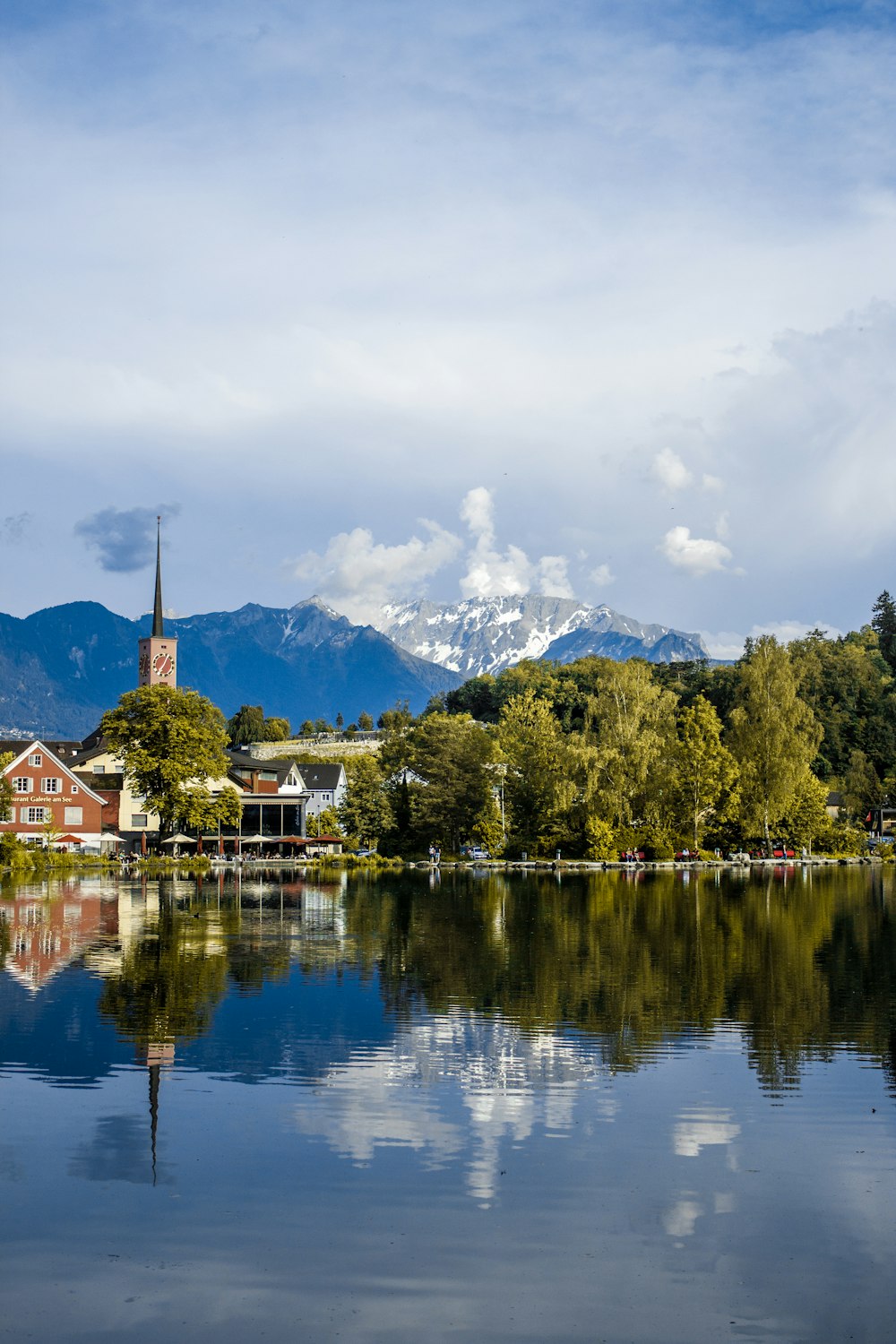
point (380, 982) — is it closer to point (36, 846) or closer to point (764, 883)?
point (764, 883)

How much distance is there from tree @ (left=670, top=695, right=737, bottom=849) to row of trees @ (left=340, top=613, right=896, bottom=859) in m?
0.10

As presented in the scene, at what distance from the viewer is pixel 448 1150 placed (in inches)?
597

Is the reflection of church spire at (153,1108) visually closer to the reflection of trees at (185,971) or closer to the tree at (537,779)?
the reflection of trees at (185,971)

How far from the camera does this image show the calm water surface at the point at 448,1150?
35.7 feet

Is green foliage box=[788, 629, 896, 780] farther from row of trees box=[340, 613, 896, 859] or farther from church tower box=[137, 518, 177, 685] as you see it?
church tower box=[137, 518, 177, 685]

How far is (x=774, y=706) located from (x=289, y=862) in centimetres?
3850

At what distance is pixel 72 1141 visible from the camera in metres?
15.5

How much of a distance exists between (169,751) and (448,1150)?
244 feet

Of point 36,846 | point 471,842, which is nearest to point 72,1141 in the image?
point 36,846

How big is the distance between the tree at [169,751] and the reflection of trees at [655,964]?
3088cm

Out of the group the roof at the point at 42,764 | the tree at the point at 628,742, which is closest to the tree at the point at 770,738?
the tree at the point at 628,742

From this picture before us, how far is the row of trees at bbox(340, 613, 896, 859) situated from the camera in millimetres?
88000

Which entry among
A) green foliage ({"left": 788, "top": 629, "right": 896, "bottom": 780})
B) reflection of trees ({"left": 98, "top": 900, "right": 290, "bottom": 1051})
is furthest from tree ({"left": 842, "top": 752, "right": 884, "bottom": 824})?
reflection of trees ({"left": 98, "top": 900, "right": 290, "bottom": 1051})

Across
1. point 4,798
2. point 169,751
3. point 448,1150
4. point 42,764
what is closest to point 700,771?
point 169,751
